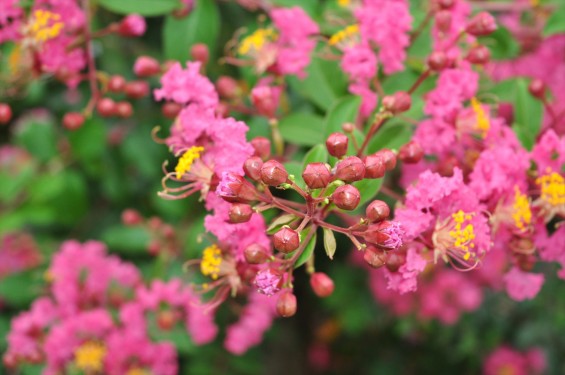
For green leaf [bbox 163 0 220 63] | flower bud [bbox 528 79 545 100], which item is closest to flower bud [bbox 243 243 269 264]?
green leaf [bbox 163 0 220 63]

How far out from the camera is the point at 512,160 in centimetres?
132

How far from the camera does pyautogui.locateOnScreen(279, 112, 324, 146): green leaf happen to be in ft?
5.03

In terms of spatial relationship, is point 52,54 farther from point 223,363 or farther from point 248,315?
point 223,363

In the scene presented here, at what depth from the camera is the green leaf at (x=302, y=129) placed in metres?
1.53

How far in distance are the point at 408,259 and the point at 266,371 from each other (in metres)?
2.10

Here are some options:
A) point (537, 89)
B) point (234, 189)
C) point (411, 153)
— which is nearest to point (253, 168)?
point (234, 189)

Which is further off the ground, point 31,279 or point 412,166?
point 412,166

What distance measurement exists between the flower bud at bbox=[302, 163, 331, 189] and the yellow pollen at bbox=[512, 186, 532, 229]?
0.43 meters

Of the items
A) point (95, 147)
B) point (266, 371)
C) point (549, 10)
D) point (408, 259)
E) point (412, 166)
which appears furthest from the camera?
point (266, 371)

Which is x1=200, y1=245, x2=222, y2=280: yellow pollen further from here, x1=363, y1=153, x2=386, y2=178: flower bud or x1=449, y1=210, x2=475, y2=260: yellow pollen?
x1=449, y1=210, x2=475, y2=260: yellow pollen

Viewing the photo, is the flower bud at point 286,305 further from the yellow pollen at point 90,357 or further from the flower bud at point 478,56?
the yellow pollen at point 90,357

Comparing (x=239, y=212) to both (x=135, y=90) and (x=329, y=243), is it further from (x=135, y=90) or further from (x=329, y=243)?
(x=135, y=90)

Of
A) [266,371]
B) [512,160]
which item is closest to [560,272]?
[512,160]

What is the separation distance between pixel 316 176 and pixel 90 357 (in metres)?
1.04
